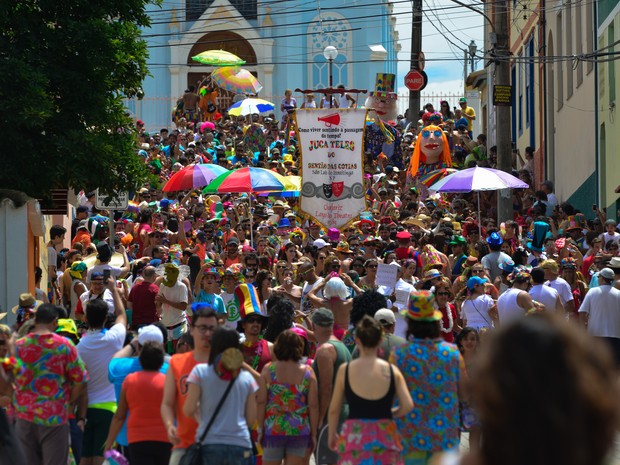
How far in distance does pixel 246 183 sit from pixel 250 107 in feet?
62.1

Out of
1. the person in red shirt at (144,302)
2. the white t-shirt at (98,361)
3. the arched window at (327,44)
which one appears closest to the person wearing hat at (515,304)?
the person in red shirt at (144,302)

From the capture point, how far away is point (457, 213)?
23531mm

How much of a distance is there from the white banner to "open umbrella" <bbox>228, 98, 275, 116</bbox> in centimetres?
1755

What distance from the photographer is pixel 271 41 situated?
176 ft

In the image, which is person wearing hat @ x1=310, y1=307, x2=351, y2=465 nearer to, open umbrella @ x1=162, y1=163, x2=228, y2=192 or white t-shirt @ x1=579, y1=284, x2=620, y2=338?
white t-shirt @ x1=579, y1=284, x2=620, y2=338

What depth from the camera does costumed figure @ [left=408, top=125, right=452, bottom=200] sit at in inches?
1057

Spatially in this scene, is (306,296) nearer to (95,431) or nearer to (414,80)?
(95,431)

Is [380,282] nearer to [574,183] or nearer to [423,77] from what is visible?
[574,183]

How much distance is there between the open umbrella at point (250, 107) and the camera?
38.3m

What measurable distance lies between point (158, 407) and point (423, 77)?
32.0 meters

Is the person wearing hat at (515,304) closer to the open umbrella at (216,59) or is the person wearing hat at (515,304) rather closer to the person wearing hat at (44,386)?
the person wearing hat at (44,386)

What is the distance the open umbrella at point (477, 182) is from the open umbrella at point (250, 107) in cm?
1847

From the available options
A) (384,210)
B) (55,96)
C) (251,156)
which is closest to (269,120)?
(251,156)

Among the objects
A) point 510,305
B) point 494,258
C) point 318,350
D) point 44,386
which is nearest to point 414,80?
point 494,258
